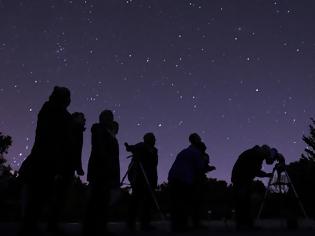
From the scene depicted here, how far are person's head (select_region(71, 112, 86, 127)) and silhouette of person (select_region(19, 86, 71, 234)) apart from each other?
4.60ft

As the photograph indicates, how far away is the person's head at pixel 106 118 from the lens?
6.06 m

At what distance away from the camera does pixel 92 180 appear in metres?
5.84

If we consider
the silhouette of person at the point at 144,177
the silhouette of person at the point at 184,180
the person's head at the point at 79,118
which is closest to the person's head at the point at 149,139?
the silhouette of person at the point at 144,177

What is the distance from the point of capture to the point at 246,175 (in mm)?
8586

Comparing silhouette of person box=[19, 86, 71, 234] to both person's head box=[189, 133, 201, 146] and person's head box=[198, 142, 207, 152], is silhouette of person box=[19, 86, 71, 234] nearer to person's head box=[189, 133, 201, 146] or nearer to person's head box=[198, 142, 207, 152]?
person's head box=[189, 133, 201, 146]

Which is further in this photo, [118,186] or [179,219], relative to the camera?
[179,219]

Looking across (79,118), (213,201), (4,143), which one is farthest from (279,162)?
(4,143)

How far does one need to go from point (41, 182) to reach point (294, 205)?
243 inches

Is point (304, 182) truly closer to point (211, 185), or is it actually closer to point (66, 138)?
point (211, 185)

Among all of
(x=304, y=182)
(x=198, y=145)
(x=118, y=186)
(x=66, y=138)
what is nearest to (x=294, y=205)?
(x=198, y=145)

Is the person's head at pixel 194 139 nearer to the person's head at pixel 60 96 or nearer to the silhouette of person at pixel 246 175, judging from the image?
the silhouette of person at pixel 246 175

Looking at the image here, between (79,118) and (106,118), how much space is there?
135 centimetres

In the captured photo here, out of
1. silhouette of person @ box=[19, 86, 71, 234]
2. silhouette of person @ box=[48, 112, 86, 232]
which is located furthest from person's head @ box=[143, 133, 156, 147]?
silhouette of person @ box=[19, 86, 71, 234]

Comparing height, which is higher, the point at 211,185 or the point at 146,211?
the point at 211,185
